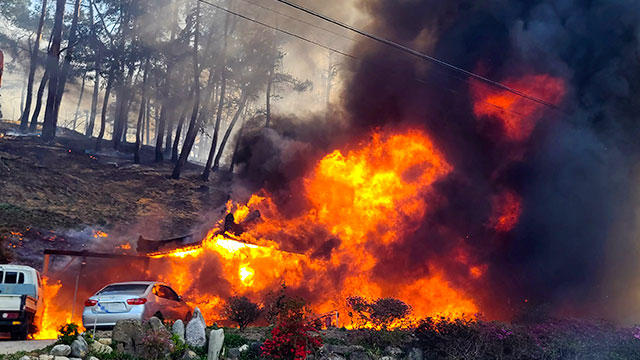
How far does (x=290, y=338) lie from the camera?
12.0 meters

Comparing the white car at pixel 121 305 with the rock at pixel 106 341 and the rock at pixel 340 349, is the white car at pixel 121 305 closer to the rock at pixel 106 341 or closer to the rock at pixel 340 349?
the rock at pixel 106 341

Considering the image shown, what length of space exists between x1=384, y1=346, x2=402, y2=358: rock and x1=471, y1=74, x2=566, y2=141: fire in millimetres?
13812

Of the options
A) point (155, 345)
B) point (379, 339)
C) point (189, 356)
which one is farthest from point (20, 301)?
point (379, 339)

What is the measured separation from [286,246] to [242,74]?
22345 millimetres

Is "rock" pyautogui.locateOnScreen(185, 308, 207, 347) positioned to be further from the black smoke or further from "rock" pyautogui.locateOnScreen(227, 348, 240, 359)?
the black smoke

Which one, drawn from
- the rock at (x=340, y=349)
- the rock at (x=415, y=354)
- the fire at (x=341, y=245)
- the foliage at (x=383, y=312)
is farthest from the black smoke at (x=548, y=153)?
the rock at (x=340, y=349)

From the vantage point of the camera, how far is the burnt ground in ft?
87.0

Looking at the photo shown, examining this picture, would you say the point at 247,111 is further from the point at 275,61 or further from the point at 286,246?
the point at 286,246

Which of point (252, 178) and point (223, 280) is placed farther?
point (252, 178)

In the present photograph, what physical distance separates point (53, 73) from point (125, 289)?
26175 mm

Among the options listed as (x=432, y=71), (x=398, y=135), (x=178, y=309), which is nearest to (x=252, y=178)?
(x=398, y=135)

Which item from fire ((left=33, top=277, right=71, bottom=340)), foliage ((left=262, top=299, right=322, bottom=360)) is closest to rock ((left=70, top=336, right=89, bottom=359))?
foliage ((left=262, top=299, right=322, bottom=360))

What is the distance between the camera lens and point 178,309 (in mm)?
16328

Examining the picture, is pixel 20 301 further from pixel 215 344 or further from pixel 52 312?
pixel 52 312
